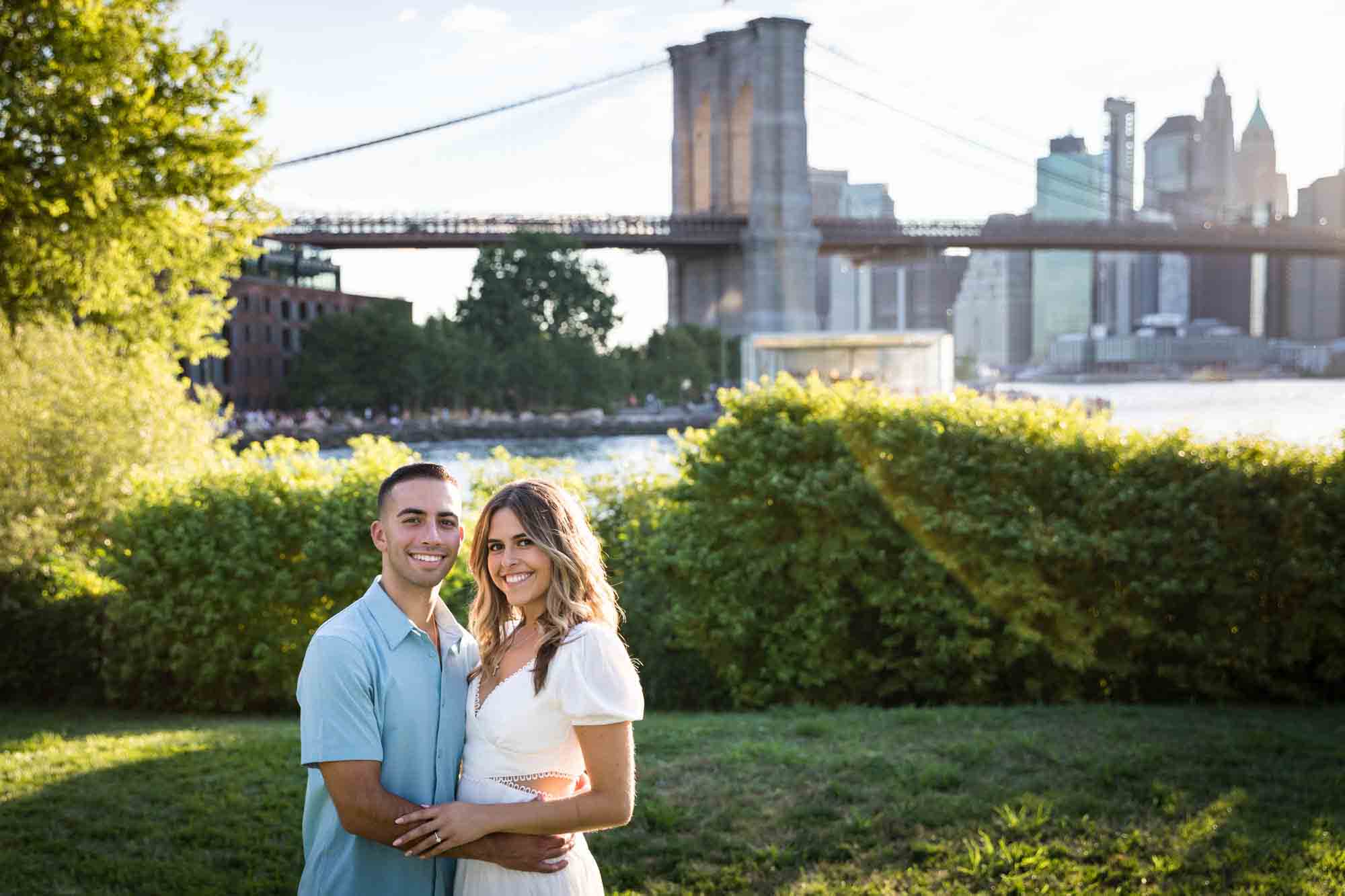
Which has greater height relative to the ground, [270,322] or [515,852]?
[270,322]

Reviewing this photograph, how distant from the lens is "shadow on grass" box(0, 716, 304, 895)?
13.9 feet

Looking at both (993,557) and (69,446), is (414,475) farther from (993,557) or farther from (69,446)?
(69,446)

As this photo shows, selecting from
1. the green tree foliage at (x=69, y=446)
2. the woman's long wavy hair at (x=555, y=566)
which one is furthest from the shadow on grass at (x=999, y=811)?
the green tree foliage at (x=69, y=446)

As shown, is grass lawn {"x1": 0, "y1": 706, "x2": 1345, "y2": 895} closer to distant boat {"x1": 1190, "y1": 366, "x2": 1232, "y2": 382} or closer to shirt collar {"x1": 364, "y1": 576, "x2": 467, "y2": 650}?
shirt collar {"x1": 364, "y1": 576, "x2": 467, "y2": 650}

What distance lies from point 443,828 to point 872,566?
509 centimetres

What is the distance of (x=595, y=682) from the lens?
220cm

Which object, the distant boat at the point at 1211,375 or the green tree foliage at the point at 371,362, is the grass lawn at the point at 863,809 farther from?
the distant boat at the point at 1211,375

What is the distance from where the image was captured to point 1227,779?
4867mm

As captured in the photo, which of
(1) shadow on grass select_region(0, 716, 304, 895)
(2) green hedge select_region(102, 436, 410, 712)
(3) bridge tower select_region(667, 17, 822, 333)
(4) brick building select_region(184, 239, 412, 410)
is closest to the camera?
(1) shadow on grass select_region(0, 716, 304, 895)

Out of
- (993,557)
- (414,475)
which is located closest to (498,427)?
(993,557)

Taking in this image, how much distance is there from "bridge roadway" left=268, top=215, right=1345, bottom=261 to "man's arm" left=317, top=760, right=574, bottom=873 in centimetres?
3565

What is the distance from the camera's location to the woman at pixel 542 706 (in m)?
2.22

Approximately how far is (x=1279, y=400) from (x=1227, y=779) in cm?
3907

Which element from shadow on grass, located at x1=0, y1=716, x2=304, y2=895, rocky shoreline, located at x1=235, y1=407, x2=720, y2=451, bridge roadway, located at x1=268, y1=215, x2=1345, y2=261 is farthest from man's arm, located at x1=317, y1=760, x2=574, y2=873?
rocky shoreline, located at x1=235, y1=407, x2=720, y2=451
